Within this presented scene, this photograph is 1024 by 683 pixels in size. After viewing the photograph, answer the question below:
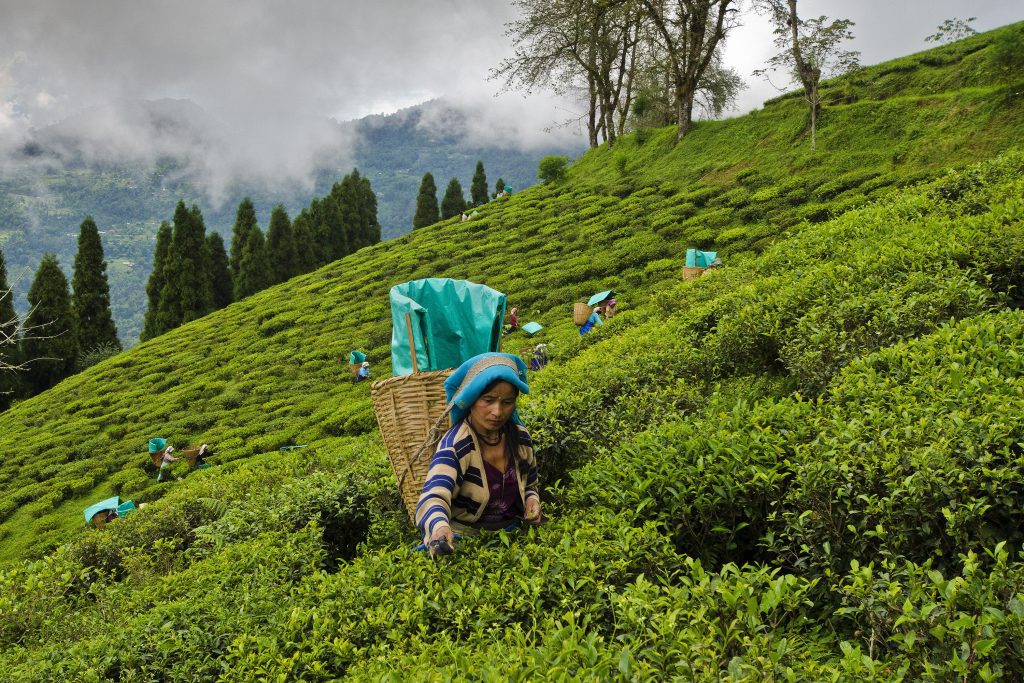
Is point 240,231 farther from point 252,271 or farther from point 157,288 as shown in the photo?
point 157,288

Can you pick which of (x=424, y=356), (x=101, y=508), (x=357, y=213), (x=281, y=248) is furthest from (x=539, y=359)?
(x=357, y=213)

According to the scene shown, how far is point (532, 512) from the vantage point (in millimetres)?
3324

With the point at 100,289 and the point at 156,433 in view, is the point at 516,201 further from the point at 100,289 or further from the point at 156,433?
the point at 100,289

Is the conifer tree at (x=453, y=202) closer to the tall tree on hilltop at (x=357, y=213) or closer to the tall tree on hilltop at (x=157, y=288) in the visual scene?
the tall tree on hilltop at (x=357, y=213)

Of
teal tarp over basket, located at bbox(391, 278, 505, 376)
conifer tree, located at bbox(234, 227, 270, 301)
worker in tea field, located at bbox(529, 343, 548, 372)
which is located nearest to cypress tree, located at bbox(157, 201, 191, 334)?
conifer tree, located at bbox(234, 227, 270, 301)

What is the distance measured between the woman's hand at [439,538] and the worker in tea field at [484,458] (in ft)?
0.43

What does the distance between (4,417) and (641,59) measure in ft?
110

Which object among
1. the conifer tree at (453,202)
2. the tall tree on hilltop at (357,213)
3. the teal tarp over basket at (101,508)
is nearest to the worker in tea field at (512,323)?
the teal tarp over basket at (101,508)

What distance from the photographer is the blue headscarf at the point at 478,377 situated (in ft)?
10.5

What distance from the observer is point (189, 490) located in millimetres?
6984

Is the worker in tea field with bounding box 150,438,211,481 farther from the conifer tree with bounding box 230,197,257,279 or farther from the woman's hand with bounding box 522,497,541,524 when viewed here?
the conifer tree with bounding box 230,197,257,279

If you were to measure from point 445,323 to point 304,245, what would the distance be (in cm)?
3899

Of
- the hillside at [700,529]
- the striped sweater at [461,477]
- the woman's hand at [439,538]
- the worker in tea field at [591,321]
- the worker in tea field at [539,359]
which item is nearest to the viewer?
the hillside at [700,529]

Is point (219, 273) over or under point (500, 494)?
over
